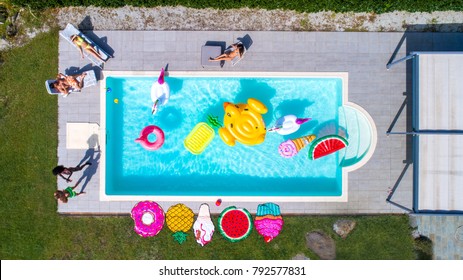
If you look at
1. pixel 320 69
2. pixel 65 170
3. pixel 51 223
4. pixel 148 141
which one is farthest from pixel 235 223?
pixel 51 223

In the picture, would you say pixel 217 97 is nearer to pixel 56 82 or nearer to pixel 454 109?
pixel 56 82

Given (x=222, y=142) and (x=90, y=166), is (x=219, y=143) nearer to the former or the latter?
(x=222, y=142)

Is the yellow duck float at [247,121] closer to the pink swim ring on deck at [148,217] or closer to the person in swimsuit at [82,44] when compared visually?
the pink swim ring on deck at [148,217]

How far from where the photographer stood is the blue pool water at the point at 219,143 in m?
12.7

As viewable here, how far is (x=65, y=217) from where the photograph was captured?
1252cm

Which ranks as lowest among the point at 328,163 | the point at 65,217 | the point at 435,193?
the point at 65,217

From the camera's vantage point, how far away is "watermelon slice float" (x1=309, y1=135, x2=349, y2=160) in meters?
12.1

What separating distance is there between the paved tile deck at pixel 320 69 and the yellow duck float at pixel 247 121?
1.54 metres

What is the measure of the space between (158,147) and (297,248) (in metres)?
6.08

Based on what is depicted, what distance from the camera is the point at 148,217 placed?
12.4 meters

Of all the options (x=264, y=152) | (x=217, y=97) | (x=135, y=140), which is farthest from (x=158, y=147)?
(x=264, y=152)

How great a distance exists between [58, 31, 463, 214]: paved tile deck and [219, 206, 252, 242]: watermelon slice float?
45cm

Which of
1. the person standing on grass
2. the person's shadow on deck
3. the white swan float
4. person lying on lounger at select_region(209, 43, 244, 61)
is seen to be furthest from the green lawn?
person lying on lounger at select_region(209, 43, 244, 61)

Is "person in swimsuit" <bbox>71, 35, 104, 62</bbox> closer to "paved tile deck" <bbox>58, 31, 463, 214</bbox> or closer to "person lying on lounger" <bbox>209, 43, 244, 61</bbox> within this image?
"paved tile deck" <bbox>58, 31, 463, 214</bbox>
